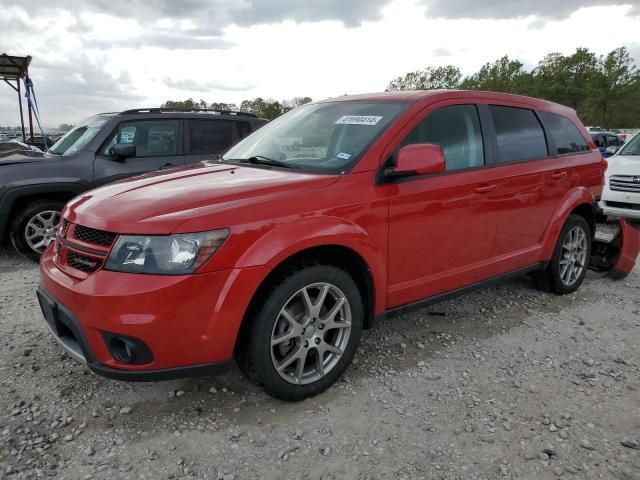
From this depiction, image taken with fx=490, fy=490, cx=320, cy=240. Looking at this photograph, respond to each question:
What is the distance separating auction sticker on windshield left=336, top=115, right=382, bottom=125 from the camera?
124 inches

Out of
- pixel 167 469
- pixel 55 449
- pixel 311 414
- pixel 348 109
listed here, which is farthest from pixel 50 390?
pixel 348 109

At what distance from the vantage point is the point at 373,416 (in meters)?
2.64

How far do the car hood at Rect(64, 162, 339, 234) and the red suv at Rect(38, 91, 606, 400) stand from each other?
1cm

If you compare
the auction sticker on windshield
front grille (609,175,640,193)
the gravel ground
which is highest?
the auction sticker on windshield

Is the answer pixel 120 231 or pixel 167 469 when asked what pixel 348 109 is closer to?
pixel 120 231

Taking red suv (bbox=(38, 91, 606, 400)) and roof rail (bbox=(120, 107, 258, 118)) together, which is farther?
roof rail (bbox=(120, 107, 258, 118))

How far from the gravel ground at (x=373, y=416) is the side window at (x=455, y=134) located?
4.26 feet

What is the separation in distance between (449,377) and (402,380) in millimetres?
302

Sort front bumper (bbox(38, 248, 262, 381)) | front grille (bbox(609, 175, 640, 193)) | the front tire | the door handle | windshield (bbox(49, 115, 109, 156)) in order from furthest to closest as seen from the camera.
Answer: front grille (bbox(609, 175, 640, 193)) → windshield (bbox(49, 115, 109, 156)) → the door handle → the front tire → front bumper (bbox(38, 248, 262, 381))

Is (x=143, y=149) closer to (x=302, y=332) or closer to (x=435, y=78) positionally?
(x=302, y=332)

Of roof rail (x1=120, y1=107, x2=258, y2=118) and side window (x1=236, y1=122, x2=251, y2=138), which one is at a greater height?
roof rail (x1=120, y1=107, x2=258, y2=118)

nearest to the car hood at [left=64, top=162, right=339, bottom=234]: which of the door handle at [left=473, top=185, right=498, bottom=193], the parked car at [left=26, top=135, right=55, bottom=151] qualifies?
the door handle at [left=473, top=185, right=498, bottom=193]

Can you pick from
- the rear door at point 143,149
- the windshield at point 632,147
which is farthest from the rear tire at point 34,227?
the windshield at point 632,147

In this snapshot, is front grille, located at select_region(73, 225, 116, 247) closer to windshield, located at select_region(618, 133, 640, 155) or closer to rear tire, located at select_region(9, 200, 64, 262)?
rear tire, located at select_region(9, 200, 64, 262)
